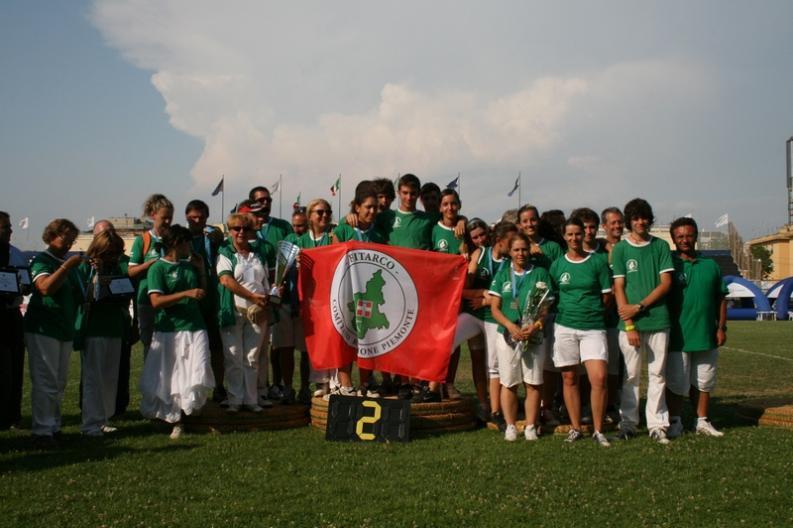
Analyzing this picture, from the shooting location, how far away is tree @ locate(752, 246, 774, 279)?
85.6m

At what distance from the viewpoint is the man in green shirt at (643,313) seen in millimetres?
7527

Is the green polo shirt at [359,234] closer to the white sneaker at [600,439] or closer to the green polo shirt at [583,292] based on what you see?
the green polo shirt at [583,292]

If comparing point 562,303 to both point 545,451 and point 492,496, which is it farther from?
point 492,496

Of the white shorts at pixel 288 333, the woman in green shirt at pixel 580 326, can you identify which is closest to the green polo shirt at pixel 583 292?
the woman in green shirt at pixel 580 326

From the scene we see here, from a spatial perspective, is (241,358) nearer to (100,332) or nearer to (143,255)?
(100,332)

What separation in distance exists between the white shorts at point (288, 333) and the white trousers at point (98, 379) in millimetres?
1736

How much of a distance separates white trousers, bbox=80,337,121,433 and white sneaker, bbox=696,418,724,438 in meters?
6.11

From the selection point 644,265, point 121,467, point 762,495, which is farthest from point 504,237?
point 121,467

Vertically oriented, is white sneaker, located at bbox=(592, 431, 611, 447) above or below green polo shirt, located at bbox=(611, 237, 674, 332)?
below

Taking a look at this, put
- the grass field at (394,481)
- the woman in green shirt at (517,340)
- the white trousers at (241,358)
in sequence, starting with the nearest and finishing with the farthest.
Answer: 1. the grass field at (394,481)
2. the woman in green shirt at (517,340)
3. the white trousers at (241,358)

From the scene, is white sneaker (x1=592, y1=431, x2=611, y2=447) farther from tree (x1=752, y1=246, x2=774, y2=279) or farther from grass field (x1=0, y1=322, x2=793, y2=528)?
tree (x1=752, y1=246, x2=774, y2=279)

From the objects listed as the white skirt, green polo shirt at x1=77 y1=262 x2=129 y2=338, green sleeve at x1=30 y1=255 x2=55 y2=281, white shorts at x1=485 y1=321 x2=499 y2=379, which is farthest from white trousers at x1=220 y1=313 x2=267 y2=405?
white shorts at x1=485 y1=321 x2=499 y2=379

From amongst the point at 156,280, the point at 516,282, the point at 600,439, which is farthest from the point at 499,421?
the point at 156,280

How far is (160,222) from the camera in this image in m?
8.34
